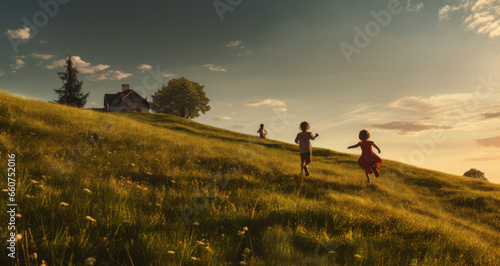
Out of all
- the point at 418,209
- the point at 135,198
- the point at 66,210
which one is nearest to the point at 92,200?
the point at 66,210

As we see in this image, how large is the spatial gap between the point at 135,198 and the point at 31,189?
1.50 metres

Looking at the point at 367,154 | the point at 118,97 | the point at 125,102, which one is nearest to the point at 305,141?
the point at 367,154

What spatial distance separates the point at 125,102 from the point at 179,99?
14.1m

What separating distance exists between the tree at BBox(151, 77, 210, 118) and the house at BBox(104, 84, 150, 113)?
622cm

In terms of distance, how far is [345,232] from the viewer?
14.6 feet

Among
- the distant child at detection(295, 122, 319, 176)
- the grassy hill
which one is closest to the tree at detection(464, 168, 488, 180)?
the grassy hill

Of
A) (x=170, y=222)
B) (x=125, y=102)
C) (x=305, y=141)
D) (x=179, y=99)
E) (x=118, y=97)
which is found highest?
(x=179, y=99)

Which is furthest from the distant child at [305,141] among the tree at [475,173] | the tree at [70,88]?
the tree at [70,88]

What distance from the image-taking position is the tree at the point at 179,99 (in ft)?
244

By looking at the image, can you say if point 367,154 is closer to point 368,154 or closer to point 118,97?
point 368,154

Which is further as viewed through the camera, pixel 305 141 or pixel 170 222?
pixel 305 141

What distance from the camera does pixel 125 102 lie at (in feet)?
222

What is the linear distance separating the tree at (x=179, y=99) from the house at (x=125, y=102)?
6223mm

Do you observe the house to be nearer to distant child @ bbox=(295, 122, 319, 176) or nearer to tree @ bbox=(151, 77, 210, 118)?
tree @ bbox=(151, 77, 210, 118)
